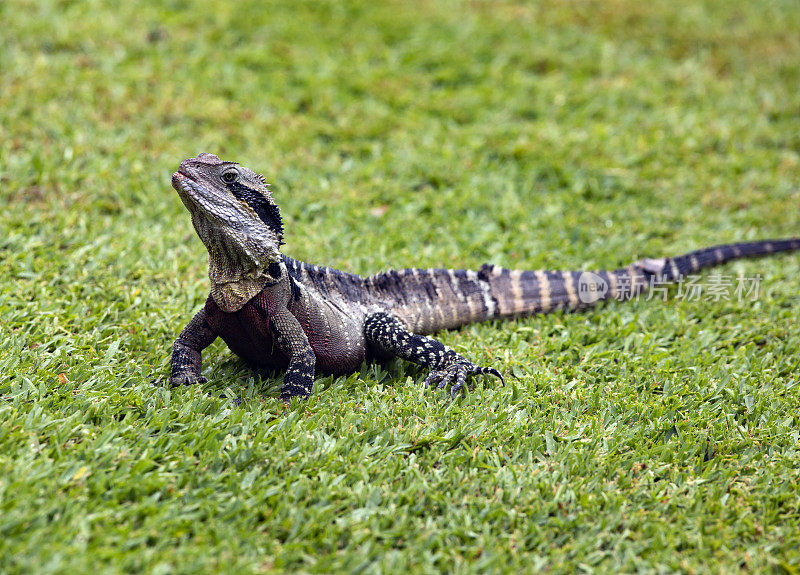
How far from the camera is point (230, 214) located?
4.04 metres

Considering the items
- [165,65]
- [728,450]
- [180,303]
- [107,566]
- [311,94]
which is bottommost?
[728,450]

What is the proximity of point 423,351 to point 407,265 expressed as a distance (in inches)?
62.6

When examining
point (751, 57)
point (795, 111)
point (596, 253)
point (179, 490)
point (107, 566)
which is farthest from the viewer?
point (751, 57)

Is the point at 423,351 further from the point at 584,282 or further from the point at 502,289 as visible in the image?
the point at 584,282

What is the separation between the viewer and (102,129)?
7457 mm

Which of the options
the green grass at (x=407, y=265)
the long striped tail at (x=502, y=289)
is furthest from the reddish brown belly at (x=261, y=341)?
the long striped tail at (x=502, y=289)

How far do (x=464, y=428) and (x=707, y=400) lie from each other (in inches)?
66.9

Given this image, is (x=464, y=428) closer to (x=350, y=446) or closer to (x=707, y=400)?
(x=350, y=446)

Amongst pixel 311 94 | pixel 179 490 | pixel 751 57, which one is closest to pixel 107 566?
pixel 179 490

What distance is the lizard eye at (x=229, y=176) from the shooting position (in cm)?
406

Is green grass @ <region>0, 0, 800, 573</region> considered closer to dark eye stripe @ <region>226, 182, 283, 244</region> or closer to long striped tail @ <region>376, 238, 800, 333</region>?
long striped tail @ <region>376, 238, 800, 333</region>

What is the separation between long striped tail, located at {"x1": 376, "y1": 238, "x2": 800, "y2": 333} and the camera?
201 inches

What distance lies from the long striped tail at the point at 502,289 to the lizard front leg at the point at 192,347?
1.13 meters

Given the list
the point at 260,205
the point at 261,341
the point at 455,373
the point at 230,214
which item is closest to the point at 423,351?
the point at 455,373
